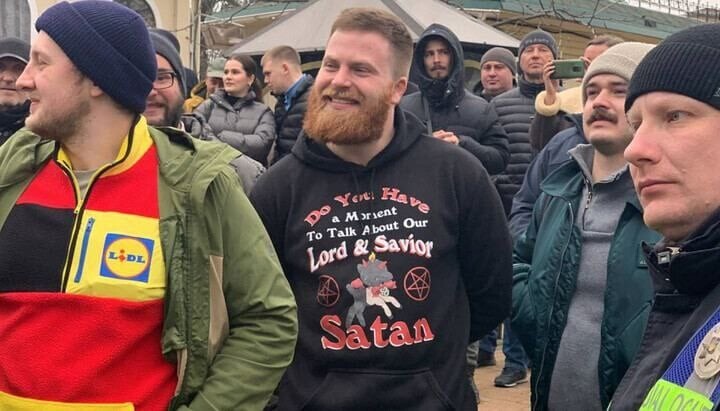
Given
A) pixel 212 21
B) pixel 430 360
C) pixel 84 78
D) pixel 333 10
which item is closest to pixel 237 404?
pixel 430 360

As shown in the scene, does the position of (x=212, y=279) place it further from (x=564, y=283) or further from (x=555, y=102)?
(x=555, y=102)

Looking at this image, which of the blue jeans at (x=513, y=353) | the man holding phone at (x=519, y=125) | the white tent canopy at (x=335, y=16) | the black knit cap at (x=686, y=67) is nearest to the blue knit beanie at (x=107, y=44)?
the black knit cap at (x=686, y=67)

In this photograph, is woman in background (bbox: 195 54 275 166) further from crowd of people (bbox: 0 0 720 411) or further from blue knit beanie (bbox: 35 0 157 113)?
blue knit beanie (bbox: 35 0 157 113)

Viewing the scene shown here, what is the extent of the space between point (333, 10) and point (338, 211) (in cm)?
1205

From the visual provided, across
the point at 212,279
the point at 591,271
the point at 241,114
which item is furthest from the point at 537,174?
the point at 241,114

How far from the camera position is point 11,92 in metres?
5.00

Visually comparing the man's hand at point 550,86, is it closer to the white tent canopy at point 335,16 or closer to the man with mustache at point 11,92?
the man with mustache at point 11,92

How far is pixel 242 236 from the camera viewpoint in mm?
2916

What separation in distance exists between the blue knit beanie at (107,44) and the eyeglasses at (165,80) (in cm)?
113

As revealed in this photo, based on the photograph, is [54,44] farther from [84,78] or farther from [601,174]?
[601,174]

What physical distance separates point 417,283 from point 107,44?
1295 mm

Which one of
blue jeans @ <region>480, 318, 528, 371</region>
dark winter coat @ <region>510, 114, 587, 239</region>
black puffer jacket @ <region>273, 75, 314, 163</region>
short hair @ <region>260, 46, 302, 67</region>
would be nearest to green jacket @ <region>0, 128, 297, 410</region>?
dark winter coat @ <region>510, 114, 587, 239</region>


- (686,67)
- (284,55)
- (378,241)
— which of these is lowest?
(284,55)

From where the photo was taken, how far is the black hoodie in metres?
3.29
